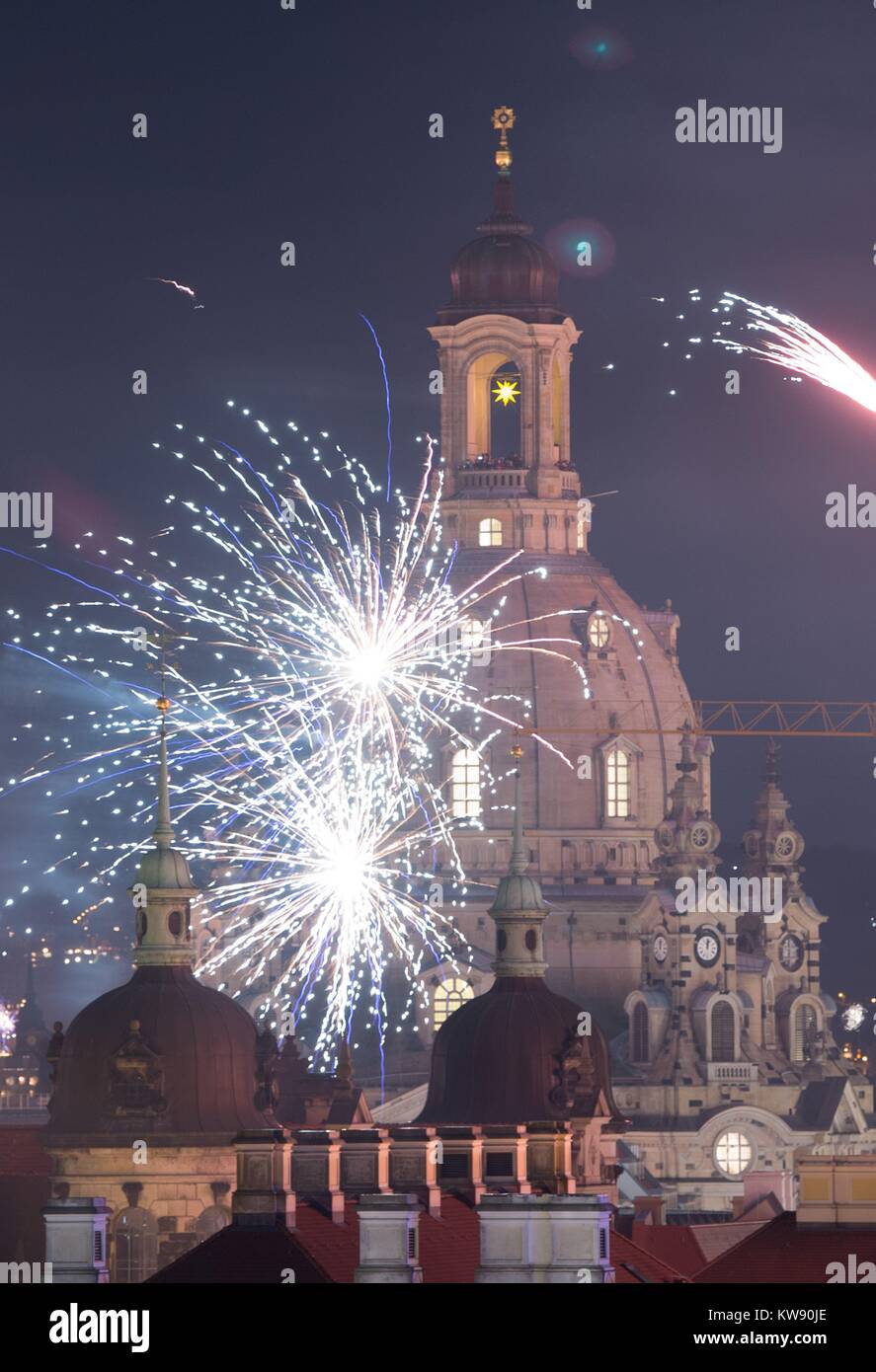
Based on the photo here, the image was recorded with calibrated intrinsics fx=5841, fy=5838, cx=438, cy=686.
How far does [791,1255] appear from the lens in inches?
4380

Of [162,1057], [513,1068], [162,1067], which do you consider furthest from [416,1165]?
[513,1068]

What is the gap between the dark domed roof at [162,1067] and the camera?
133 meters

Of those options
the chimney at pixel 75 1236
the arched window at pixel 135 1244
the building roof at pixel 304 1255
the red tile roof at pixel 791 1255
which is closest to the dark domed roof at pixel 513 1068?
the arched window at pixel 135 1244

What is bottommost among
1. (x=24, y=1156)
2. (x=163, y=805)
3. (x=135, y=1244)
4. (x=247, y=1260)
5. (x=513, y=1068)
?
(x=247, y=1260)

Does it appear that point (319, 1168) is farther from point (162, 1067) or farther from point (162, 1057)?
point (162, 1057)

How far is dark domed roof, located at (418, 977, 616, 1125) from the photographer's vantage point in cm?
14875

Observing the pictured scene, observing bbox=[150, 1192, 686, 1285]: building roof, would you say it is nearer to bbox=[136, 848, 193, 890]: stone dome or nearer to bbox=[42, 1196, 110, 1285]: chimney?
bbox=[42, 1196, 110, 1285]: chimney

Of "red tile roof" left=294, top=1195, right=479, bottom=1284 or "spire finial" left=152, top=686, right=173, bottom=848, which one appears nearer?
"red tile roof" left=294, top=1195, right=479, bottom=1284

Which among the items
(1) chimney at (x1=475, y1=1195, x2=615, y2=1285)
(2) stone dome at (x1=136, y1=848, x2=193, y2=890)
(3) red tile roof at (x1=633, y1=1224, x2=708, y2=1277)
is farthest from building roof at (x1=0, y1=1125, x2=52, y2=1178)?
(1) chimney at (x1=475, y1=1195, x2=615, y2=1285)

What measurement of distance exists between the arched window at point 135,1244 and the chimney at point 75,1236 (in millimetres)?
15550

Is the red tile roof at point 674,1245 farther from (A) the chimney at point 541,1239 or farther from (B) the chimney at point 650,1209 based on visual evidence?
(A) the chimney at point 541,1239

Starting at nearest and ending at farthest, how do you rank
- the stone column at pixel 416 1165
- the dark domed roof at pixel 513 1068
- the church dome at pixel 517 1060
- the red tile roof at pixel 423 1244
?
the red tile roof at pixel 423 1244 < the stone column at pixel 416 1165 < the dark domed roof at pixel 513 1068 < the church dome at pixel 517 1060

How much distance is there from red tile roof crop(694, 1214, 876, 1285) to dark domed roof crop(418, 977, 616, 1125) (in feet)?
111

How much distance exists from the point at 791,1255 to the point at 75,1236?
13.6 meters
